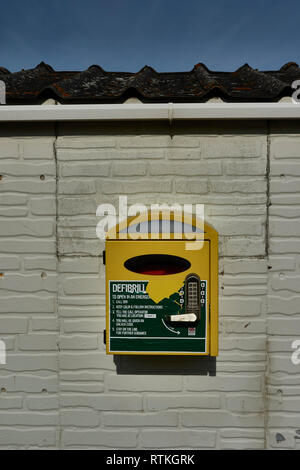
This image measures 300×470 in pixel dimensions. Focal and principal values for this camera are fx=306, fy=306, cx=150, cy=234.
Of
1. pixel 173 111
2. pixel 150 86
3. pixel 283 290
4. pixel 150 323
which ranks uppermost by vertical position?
pixel 150 86

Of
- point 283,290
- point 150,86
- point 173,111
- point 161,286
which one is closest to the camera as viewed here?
point 161,286

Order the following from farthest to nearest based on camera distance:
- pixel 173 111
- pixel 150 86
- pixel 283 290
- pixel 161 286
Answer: pixel 150 86, pixel 283 290, pixel 173 111, pixel 161 286

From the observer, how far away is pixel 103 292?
78.2 inches

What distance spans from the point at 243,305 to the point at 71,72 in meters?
2.52

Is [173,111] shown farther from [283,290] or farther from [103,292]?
[283,290]

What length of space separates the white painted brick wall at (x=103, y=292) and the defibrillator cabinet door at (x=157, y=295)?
289mm

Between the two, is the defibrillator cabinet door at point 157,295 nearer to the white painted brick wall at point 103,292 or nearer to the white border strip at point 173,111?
the white painted brick wall at point 103,292

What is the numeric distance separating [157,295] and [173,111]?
3.58 feet

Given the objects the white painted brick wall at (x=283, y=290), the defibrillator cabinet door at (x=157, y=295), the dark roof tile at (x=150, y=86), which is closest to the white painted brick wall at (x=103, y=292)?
the white painted brick wall at (x=283, y=290)

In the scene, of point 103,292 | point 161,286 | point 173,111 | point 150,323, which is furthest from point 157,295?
point 173,111

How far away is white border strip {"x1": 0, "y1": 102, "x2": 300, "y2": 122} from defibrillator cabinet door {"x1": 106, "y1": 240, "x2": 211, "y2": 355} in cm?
78

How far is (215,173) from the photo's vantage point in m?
1.95

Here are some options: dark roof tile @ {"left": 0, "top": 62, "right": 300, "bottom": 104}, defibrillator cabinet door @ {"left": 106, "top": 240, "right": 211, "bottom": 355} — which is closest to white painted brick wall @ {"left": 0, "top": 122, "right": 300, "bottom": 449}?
dark roof tile @ {"left": 0, "top": 62, "right": 300, "bottom": 104}

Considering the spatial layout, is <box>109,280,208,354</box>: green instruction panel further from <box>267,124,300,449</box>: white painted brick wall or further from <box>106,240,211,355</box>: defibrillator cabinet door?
<box>267,124,300,449</box>: white painted brick wall
